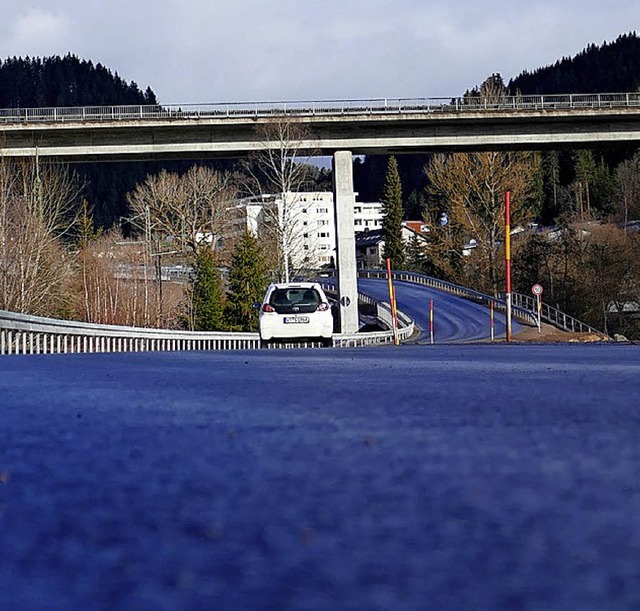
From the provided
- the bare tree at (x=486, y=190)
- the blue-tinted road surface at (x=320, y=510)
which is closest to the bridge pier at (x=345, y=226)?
the bare tree at (x=486, y=190)

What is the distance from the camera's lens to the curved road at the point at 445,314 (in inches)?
2093

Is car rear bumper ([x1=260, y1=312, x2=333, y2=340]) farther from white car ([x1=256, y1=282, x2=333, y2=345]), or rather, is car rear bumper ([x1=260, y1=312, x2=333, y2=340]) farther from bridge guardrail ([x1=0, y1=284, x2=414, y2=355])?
bridge guardrail ([x1=0, y1=284, x2=414, y2=355])

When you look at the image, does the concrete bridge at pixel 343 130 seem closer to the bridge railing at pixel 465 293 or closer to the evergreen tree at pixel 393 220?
the bridge railing at pixel 465 293

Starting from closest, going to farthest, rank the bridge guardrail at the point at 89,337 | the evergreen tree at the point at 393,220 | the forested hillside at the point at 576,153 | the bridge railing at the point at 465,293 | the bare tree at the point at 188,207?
the bridge guardrail at the point at 89,337 < the bridge railing at the point at 465,293 < the bare tree at the point at 188,207 < the evergreen tree at the point at 393,220 < the forested hillside at the point at 576,153

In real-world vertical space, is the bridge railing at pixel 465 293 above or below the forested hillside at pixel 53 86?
below

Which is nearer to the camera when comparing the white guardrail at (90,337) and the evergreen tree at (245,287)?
the white guardrail at (90,337)

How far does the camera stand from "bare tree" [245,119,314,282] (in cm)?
5362

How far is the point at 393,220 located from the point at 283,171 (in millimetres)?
60687

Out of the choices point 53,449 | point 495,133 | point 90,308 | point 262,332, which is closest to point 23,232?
point 90,308

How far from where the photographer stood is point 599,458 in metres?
1.91

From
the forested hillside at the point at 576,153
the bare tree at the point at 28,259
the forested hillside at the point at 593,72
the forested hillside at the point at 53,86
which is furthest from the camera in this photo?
the forested hillside at the point at 53,86

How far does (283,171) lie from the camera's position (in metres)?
53.2

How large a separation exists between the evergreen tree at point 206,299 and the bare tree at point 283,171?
3704 millimetres

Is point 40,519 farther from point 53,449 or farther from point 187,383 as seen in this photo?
point 187,383
